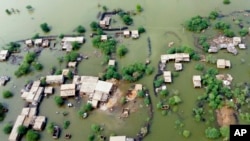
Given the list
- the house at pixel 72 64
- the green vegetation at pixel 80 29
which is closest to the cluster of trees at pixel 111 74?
the house at pixel 72 64

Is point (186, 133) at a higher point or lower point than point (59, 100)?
lower

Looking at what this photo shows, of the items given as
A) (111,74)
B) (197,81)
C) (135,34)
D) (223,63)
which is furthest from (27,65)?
(223,63)

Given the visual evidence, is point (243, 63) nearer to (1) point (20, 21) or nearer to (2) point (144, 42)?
(2) point (144, 42)

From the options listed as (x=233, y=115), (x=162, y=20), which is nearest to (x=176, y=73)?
(x=233, y=115)

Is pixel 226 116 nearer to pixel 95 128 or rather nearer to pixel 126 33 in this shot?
pixel 95 128

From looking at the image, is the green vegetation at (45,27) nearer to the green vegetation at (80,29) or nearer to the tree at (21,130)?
the green vegetation at (80,29)

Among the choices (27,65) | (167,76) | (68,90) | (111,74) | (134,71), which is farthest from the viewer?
(27,65)
